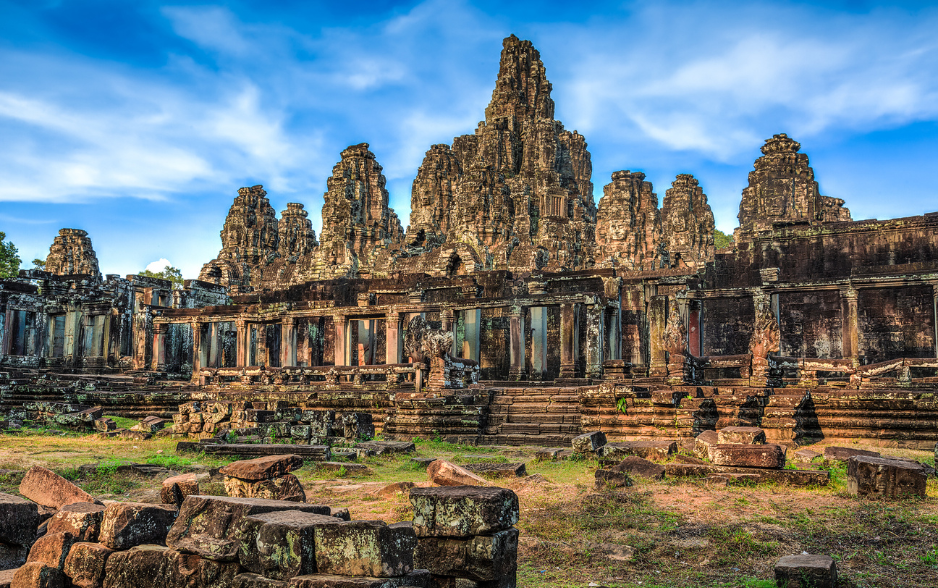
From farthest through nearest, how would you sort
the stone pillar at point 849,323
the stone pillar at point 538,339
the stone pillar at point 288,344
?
the stone pillar at point 288,344
the stone pillar at point 538,339
the stone pillar at point 849,323

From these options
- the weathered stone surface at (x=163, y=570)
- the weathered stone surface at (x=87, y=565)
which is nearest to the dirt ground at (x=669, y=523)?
the weathered stone surface at (x=163, y=570)

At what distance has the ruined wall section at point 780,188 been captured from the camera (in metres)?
32.9

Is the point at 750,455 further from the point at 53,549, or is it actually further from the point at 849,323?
the point at 849,323

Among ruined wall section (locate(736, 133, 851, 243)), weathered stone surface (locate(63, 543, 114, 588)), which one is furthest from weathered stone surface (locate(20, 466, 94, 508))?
ruined wall section (locate(736, 133, 851, 243))

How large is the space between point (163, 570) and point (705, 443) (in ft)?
26.8

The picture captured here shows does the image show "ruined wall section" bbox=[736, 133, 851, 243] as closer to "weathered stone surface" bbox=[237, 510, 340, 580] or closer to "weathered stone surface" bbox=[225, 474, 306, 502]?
"weathered stone surface" bbox=[225, 474, 306, 502]

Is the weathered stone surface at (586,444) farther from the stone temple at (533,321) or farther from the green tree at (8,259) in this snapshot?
the green tree at (8,259)

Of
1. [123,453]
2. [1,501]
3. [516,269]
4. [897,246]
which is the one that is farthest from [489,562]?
[516,269]

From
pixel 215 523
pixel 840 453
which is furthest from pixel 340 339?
pixel 215 523

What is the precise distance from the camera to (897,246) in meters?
22.2

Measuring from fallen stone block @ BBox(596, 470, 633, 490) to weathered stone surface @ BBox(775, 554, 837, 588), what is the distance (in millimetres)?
4129

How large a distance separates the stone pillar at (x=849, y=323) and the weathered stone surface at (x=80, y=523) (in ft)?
64.6

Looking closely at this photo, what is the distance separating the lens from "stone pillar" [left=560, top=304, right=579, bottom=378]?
74.2 ft

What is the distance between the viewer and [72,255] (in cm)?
4928
